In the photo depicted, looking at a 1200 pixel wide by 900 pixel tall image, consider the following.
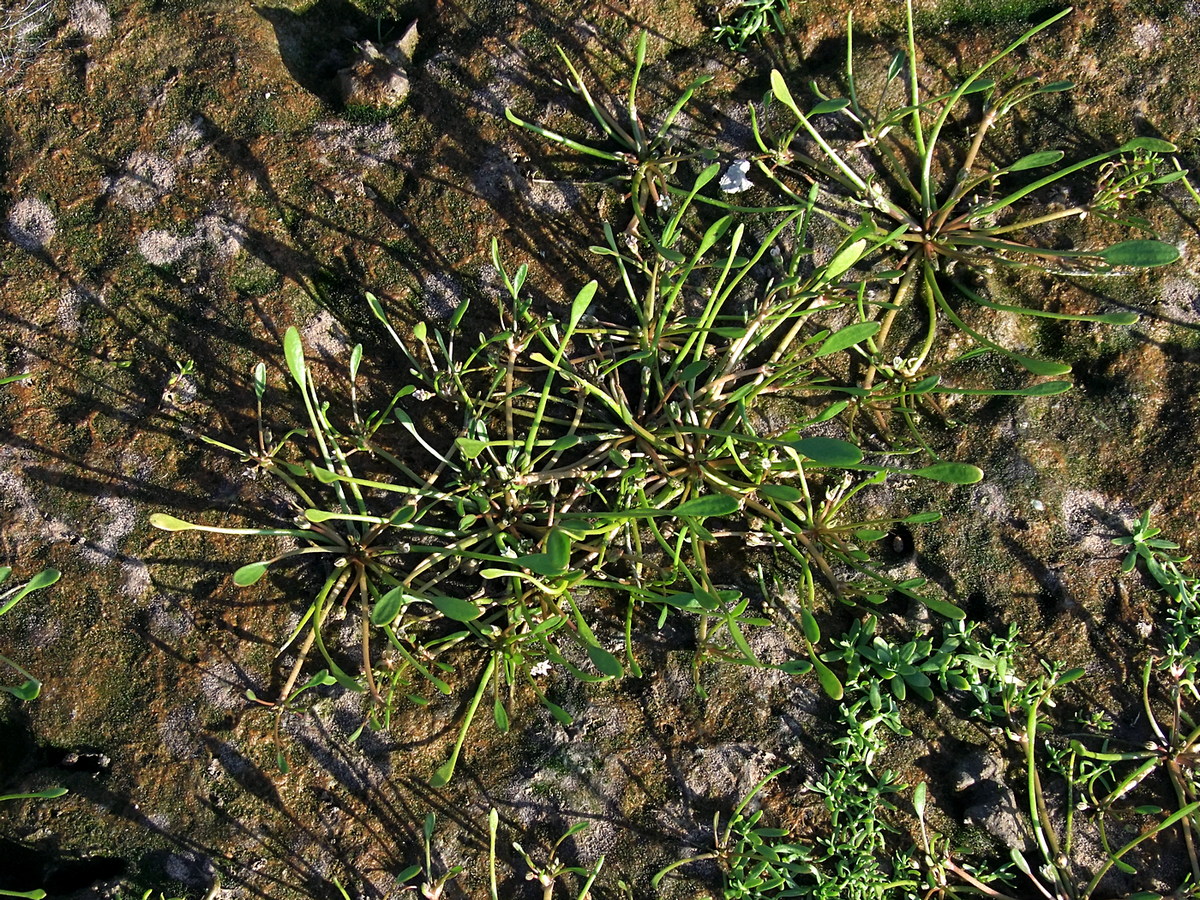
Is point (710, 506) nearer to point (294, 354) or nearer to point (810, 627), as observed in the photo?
point (810, 627)

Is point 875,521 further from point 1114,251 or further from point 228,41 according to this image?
point 228,41

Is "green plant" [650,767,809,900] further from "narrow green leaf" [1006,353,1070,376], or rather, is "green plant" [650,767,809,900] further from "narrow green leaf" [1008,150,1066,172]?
"narrow green leaf" [1008,150,1066,172]

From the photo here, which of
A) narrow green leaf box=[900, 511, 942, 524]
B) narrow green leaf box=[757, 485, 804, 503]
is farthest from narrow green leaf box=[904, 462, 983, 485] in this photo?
narrow green leaf box=[757, 485, 804, 503]

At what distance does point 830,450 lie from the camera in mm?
1640

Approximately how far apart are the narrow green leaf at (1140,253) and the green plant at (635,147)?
3.29 feet

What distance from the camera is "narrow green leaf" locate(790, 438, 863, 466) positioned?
162 cm

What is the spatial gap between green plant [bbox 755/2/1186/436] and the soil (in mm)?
91

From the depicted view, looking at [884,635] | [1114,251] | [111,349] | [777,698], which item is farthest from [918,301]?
[111,349]

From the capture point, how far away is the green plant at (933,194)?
6.93 ft

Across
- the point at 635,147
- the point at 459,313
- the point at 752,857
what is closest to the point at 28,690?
the point at 459,313

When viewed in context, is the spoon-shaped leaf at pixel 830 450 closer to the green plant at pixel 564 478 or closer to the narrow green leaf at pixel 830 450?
the narrow green leaf at pixel 830 450

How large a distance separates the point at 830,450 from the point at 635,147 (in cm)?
107

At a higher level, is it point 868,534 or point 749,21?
point 749,21

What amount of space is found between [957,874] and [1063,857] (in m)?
0.25
